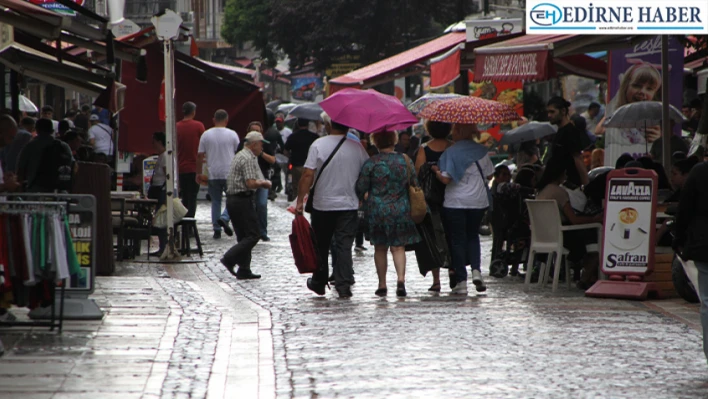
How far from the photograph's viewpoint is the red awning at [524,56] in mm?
14547

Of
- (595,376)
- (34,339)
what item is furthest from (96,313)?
(595,376)

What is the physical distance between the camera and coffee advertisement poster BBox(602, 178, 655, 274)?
12023 mm

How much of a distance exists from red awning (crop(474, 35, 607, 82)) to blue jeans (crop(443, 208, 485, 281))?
8.45 ft

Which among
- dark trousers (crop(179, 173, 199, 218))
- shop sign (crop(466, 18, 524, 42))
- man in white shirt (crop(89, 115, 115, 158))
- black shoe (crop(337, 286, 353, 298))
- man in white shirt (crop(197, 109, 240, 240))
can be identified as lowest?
black shoe (crop(337, 286, 353, 298))

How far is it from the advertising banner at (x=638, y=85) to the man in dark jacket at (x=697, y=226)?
924 cm

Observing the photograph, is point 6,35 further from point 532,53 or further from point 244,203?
point 532,53

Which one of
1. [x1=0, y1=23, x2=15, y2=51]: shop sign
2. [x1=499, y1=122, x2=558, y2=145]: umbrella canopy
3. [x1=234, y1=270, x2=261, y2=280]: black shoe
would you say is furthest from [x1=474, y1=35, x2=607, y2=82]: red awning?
[x1=0, y1=23, x2=15, y2=51]: shop sign

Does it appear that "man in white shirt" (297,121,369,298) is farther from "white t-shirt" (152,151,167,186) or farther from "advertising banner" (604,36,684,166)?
"advertising banner" (604,36,684,166)

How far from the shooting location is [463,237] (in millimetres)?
12719

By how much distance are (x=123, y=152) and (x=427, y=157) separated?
8857mm

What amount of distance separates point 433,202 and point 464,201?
1.17ft

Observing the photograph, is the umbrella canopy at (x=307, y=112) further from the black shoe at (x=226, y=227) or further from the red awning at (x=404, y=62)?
the black shoe at (x=226, y=227)

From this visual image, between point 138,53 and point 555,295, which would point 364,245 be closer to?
point 138,53

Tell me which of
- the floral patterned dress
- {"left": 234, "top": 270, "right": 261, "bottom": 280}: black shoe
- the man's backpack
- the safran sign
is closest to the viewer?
the safran sign
